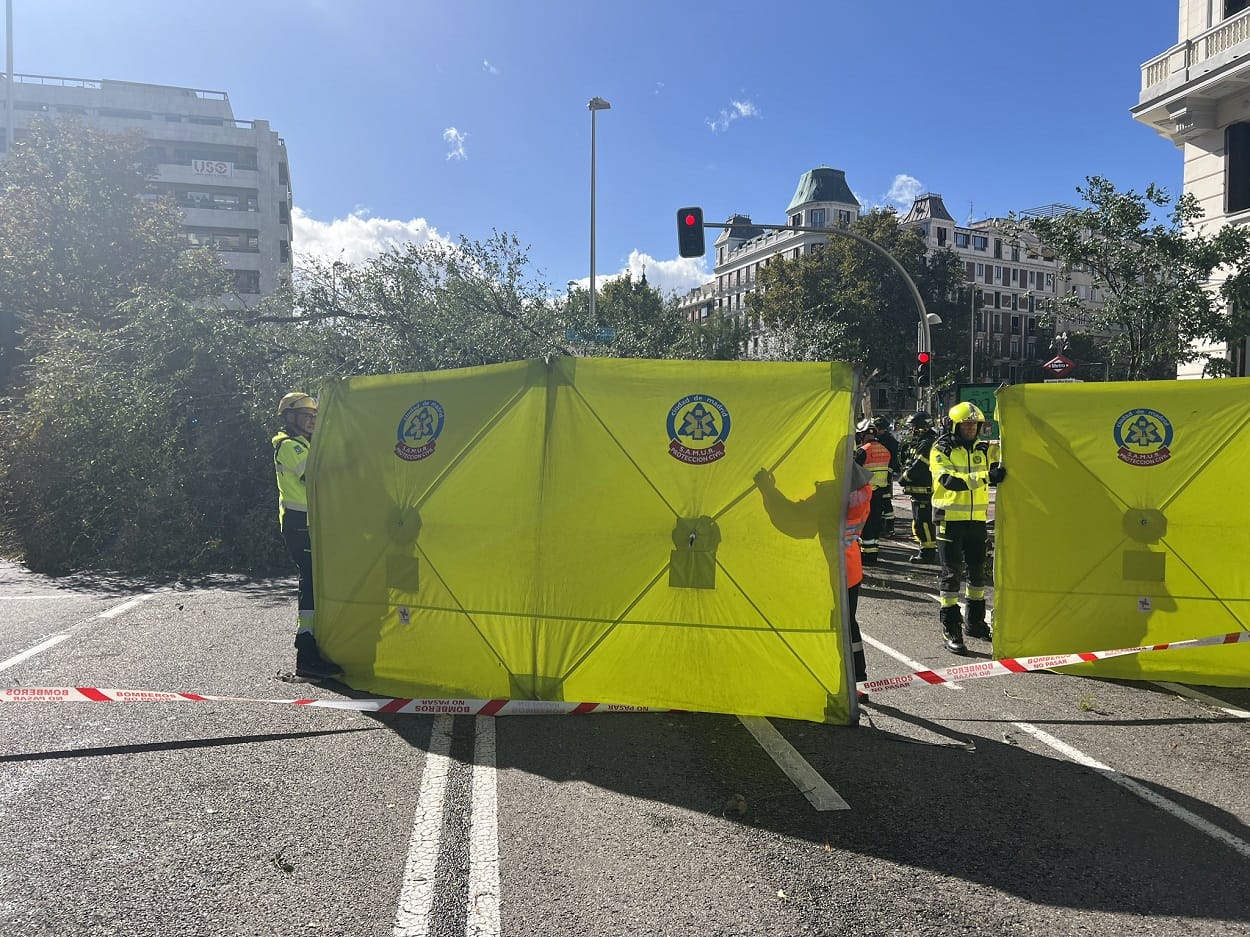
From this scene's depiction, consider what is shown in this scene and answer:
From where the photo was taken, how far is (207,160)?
61438 mm

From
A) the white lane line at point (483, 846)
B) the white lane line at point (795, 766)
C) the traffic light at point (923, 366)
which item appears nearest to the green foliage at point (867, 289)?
the traffic light at point (923, 366)

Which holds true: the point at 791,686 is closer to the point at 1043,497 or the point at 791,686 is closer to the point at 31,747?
the point at 1043,497

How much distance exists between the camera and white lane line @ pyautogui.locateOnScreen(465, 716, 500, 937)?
9.34 ft

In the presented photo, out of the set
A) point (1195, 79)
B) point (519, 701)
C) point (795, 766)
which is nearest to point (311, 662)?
point (519, 701)

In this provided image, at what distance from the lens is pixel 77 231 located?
20094 millimetres

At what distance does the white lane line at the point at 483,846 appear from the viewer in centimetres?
285

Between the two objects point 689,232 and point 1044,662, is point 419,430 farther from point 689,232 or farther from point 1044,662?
point 689,232

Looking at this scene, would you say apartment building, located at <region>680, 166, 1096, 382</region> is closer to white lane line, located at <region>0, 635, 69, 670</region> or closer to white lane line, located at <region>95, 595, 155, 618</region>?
white lane line, located at <region>95, 595, 155, 618</region>

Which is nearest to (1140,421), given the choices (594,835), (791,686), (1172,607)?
(1172,607)

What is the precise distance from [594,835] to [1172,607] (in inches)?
180

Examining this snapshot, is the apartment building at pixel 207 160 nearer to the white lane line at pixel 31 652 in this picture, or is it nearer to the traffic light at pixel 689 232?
the traffic light at pixel 689 232

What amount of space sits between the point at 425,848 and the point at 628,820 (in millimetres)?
893

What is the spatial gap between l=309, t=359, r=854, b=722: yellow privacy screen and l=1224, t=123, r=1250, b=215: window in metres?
18.7

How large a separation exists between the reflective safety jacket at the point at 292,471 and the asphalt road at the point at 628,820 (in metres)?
1.30
